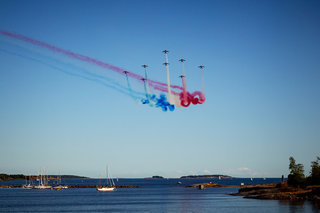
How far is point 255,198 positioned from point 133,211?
5357 centimetres

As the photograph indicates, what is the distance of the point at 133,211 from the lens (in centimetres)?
12169

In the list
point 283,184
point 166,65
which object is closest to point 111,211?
point 166,65

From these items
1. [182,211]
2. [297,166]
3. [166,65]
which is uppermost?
[166,65]

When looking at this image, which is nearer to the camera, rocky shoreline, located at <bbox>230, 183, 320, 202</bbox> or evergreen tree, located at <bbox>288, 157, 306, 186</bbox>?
rocky shoreline, located at <bbox>230, 183, 320, 202</bbox>

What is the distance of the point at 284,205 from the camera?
4609 inches

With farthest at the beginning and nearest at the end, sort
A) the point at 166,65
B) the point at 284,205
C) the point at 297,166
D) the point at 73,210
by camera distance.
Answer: the point at 297,166
the point at 73,210
the point at 284,205
the point at 166,65

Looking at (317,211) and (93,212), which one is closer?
(317,211)

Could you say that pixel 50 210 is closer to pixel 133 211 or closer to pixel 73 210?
pixel 73 210

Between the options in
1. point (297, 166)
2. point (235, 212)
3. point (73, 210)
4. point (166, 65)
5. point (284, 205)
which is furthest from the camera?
point (297, 166)

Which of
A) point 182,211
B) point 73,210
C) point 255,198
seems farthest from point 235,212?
point 73,210

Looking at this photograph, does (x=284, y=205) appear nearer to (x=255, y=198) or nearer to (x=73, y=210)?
(x=255, y=198)

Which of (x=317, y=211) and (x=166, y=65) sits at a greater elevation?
(x=166, y=65)

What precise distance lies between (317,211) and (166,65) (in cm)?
5638

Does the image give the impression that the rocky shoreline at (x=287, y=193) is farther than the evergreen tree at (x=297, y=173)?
No
